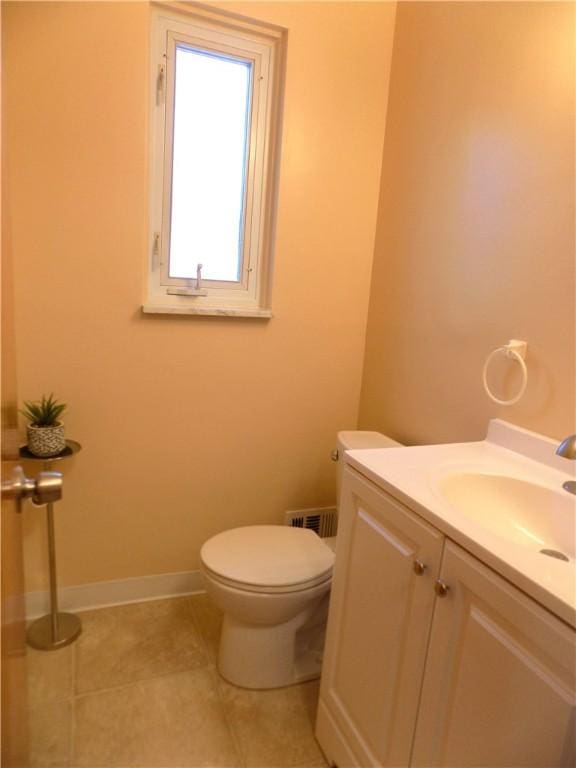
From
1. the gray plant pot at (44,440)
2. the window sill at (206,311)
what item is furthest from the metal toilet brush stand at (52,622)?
the window sill at (206,311)

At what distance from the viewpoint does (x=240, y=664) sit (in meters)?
1.60

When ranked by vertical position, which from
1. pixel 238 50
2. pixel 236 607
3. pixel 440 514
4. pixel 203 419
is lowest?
pixel 236 607

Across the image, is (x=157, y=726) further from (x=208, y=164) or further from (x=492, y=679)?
(x=208, y=164)

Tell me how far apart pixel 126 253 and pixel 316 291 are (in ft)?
2.48

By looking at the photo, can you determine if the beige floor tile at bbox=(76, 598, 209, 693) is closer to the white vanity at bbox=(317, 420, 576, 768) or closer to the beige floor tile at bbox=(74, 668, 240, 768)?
the beige floor tile at bbox=(74, 668, 240, 768)

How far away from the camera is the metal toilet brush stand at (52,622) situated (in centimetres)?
166

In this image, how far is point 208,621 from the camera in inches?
75.4

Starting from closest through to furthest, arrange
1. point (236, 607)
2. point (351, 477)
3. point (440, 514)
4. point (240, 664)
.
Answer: point (440, 514)
point (351, 477)
point (236, 607)
point (240, 664)

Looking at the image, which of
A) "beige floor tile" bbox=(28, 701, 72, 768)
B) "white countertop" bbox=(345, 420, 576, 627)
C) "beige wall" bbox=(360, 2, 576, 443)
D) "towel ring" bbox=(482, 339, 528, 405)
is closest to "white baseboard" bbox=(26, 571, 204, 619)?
"beige floor tile" bbox=(28, 701, 72, 768)

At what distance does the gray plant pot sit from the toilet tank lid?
0.97m

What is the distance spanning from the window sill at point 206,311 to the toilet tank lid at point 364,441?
57 centimetres

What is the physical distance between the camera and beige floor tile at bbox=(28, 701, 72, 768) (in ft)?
4.33

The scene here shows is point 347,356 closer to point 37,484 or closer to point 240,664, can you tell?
point 240,664

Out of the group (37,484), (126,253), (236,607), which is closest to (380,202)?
(126,253)
